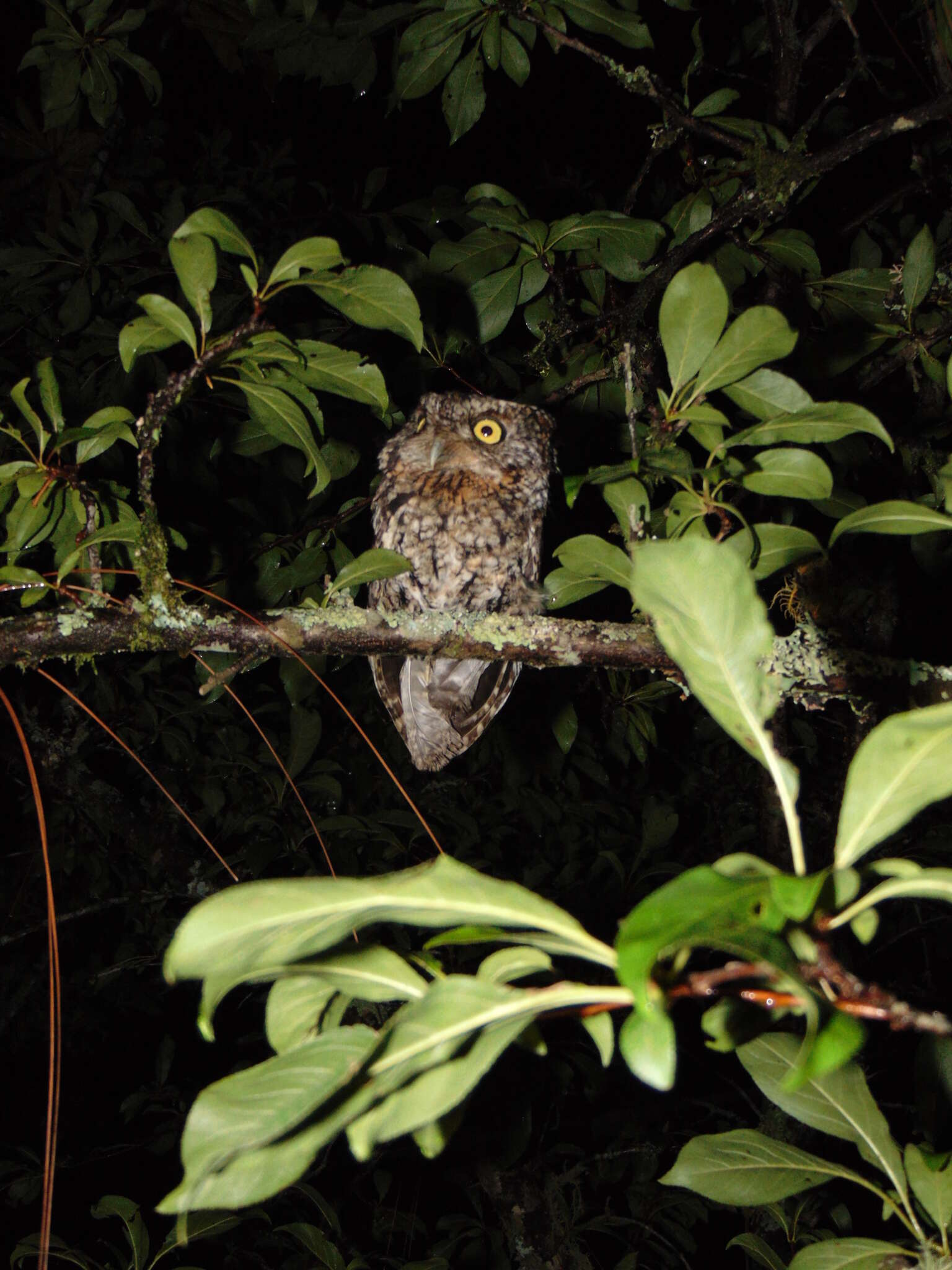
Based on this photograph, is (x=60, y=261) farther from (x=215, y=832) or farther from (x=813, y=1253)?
(x=813, y=1253)

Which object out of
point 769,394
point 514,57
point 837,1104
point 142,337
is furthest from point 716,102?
point 837,1104

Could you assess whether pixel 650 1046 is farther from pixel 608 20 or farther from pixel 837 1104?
pixel 608 20

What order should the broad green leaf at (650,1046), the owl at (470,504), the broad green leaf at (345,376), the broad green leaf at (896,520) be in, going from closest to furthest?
1. the broad green leaf at (650,1046)
2. the broad green leaf at (896,520)
3. the broad green leaf at (345,376)
4. the owl at (470,504)

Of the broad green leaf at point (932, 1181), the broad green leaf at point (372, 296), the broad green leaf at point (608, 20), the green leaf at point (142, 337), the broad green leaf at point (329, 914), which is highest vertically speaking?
the broad green leaf at point (608, 20)

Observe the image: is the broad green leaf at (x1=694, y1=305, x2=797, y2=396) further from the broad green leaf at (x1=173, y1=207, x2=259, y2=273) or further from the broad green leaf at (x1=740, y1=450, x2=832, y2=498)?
the broad green leaf at (x1=173, y1=207, x2=259, y2=273)

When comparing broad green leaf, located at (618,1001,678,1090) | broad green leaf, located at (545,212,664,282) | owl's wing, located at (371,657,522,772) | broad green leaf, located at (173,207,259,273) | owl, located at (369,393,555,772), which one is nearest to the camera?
broad green leaf, located at (618,1001,678,1090)

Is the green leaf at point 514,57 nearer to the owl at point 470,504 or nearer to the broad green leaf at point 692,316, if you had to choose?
the owl at point 470,504

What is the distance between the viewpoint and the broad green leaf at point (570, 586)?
44.6 inches

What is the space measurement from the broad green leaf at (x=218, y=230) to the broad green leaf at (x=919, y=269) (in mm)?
1285

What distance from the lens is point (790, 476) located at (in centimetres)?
98

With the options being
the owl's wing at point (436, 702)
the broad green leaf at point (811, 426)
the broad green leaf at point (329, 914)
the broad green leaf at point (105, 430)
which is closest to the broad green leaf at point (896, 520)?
the broad green leaf at point (811, 426)

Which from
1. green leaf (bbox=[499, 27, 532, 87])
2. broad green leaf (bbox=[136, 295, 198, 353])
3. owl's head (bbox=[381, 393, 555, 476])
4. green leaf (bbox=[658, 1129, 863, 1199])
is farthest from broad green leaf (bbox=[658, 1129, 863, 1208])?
green leaf (bbox=[499, 27, 532, 87])

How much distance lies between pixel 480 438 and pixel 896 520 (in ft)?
5.58

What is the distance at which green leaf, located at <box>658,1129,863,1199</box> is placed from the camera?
90 cm
